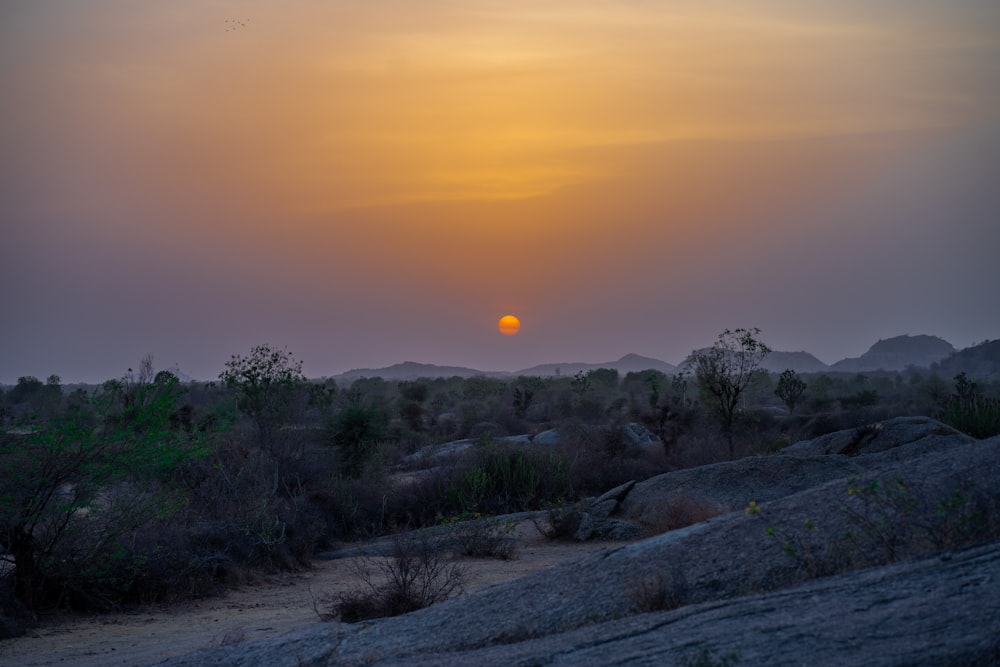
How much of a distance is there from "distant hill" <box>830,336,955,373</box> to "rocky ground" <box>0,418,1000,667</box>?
577 ft

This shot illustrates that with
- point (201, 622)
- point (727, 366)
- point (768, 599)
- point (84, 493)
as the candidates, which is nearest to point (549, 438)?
point (727, 366)

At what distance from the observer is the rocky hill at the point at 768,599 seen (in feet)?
16.1

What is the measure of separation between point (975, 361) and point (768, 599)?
404 ft

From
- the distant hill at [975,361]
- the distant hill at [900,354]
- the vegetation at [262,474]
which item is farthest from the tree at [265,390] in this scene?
the distant hill at [900,354]

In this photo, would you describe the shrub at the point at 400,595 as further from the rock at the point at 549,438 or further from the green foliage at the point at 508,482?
the rock at the point at 549,438

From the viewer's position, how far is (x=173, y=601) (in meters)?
13.8

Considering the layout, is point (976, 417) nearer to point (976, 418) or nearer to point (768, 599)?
point (976, 418)

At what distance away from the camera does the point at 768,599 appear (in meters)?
5.91

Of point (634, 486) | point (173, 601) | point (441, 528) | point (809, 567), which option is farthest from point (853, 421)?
point (809, 567)

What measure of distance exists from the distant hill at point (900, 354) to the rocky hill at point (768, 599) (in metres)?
176

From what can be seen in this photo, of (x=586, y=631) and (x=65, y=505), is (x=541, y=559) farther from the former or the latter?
(x=586, y=631)

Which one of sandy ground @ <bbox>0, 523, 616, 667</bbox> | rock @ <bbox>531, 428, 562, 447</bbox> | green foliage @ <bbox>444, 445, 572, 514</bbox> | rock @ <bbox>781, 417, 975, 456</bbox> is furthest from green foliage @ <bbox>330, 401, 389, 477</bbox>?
rock @ <bbox>781, 417, 975, 456</bbox>

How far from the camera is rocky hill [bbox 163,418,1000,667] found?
4.90 metres

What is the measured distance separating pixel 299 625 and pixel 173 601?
360 cm
